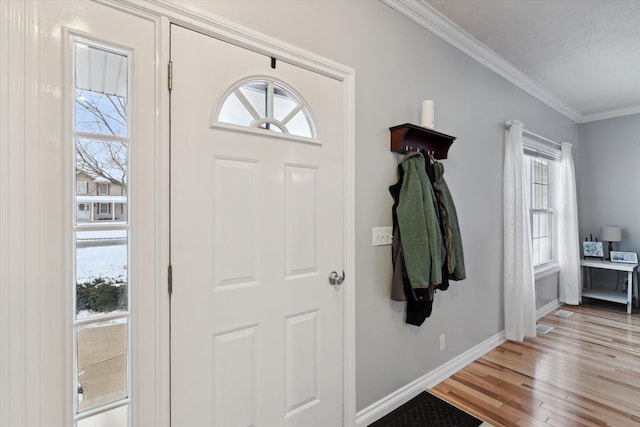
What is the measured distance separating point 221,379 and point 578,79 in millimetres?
4210

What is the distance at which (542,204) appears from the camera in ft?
13.3

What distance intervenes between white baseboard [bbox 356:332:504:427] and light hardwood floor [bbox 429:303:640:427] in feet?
0.15

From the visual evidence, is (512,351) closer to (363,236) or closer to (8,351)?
(363,236)

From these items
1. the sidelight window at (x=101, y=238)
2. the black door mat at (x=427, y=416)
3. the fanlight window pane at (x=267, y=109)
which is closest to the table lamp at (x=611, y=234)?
the black door mat at (x=427, y=416)

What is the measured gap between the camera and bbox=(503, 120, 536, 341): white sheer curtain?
119 inches

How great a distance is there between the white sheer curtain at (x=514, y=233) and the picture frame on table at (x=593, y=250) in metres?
2.22

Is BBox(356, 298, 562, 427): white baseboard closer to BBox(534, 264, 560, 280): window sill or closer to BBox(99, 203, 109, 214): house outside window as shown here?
BBox(534, 264, 560, 280): window sill

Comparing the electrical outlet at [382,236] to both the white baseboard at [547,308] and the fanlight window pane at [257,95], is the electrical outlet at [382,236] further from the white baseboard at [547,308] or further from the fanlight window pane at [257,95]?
the white baseboard at [547,308]

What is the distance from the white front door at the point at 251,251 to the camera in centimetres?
124

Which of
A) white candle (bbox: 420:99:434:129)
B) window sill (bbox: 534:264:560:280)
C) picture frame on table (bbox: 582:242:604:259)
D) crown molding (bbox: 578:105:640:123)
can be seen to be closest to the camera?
white candle (bbox: 420:99:434:129)

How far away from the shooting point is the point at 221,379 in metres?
1.34

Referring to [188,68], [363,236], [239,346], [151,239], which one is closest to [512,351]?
[363,236]

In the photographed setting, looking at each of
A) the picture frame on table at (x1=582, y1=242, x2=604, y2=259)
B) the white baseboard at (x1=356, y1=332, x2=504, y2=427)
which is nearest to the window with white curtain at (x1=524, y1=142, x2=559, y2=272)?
the picture frame on table at (x1=582, y1=242, x2=604, y2=259)

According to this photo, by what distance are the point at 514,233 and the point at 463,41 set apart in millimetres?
1774
